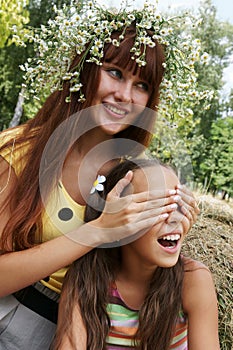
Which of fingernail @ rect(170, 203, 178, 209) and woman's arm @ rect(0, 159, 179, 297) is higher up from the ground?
fingernail @ rect(170, 203, 178, 209)

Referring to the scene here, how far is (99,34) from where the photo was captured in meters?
2.10

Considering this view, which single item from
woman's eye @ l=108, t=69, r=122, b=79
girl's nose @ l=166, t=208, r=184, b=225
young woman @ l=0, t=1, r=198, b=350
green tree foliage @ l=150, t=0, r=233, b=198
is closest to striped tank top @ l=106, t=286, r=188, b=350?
young woman @ l=0, t=1, r=198, b=350

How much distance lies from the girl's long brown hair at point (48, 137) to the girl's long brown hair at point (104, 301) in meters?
0.22

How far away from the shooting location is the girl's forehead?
74.4 inches

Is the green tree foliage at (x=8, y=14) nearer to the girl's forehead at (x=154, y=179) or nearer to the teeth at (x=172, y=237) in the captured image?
the girl's forehead at (x=154, y=179)

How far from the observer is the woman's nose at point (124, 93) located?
2.07 meters

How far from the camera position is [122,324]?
197 cm

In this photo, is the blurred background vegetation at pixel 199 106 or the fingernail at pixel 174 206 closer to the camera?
the fingernail at pixel 174 206

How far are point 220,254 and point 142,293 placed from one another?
2.93 ft

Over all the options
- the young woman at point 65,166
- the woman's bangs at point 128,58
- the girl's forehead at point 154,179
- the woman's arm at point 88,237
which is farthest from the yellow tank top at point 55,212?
the woman's bangs at point 128,58

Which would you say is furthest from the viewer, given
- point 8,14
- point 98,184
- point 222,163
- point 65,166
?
point 222,163

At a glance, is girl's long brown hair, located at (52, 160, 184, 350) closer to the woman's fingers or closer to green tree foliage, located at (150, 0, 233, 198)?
the woman's fingers

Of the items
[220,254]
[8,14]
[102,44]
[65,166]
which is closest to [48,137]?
[65,166]

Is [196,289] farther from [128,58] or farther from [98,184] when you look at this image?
[128,58]
